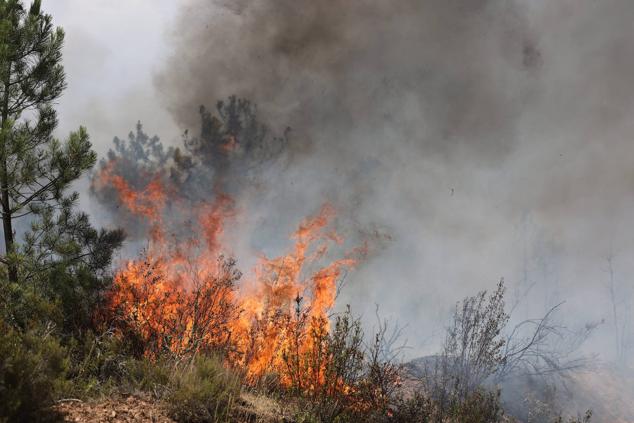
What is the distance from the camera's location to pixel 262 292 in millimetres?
10570

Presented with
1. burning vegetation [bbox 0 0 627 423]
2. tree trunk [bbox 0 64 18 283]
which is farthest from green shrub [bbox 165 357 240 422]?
tree trunk [bbox 0 64 18 283]

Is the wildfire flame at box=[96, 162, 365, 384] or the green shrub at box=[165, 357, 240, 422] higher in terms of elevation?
the wildfire flame at box=[96, 162, 365, 384]

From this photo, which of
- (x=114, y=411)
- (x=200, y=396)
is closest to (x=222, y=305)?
(x=200, y=396)

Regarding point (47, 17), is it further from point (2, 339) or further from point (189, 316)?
point (2, 339)

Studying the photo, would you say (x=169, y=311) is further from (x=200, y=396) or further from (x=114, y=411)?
(x=114, y=411)

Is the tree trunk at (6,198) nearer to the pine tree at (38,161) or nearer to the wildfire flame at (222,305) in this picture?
the pine tree at (38,161)

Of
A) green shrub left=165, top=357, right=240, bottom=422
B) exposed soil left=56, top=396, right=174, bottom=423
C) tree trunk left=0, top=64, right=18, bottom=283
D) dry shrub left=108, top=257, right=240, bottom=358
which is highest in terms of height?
tree trunk left=0, top=64, right=18, bottom=283

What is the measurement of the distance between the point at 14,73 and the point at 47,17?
127cm

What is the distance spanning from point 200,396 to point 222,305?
3470 mm

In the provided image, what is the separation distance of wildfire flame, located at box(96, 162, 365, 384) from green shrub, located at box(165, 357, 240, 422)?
0.69 m

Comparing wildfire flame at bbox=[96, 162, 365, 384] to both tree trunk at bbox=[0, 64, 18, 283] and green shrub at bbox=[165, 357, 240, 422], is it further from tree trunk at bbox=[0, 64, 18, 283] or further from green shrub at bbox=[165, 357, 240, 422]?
tree trunk at bbox=[0, 64, 18, 283]

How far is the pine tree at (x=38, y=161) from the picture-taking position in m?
7.16

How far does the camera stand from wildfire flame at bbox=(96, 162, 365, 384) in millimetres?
7215

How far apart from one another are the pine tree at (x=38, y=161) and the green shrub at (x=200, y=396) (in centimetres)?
416
